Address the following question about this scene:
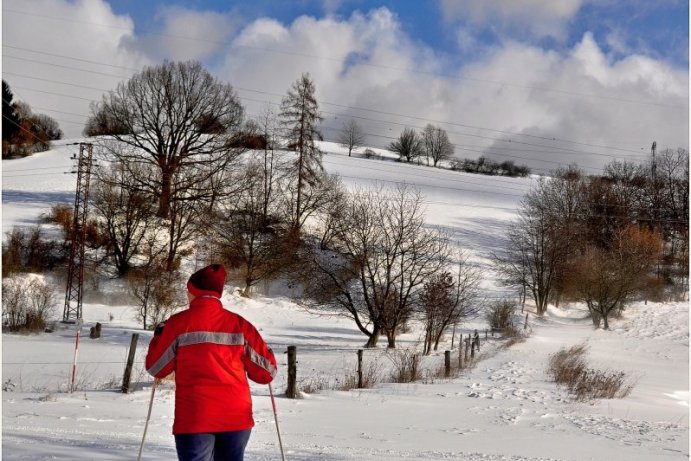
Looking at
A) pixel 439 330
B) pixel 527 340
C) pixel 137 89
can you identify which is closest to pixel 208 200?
pixel 137 89

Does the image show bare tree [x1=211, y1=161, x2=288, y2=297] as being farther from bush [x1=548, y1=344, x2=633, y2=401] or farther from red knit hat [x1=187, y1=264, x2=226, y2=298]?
red knit hat [x1=187, y1=264, x2=226, y2=298]

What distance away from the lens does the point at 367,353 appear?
26234mm

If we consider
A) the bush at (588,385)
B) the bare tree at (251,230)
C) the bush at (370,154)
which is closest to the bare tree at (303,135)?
the bare tree at (251,230)

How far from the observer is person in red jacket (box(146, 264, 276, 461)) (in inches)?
163

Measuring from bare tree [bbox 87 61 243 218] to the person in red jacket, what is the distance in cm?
3706

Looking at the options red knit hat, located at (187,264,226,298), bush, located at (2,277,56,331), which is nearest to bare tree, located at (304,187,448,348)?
bush, located at (2,277,56,331)

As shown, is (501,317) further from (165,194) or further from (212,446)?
(212,446)

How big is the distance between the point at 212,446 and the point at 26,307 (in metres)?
26.9

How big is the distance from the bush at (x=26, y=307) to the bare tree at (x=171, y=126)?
12979mm

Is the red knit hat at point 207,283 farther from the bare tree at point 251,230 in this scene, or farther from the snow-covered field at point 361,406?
the bare tree at point 251,230

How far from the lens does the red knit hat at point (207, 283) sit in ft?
14.3

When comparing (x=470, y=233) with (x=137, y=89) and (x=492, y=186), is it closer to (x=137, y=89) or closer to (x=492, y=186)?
(x=492, y=186)

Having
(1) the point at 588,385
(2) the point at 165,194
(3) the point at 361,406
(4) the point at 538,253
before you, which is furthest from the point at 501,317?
(3) the point at 361,406

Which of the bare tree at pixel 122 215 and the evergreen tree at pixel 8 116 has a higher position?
the evergreen tree at pixel 8 116
